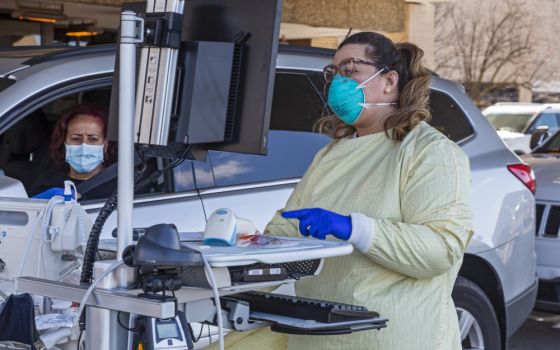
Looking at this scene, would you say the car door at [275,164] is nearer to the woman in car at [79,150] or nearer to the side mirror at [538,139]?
the woman in car at [79,150]

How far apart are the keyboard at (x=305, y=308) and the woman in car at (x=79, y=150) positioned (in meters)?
1.58

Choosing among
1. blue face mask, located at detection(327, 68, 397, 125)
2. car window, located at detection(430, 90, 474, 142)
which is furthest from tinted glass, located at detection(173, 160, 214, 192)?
car window, located at detection(430, 90, 474, 142)

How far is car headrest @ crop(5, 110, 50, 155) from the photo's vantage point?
461 cm

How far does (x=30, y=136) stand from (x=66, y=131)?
46 centimetres

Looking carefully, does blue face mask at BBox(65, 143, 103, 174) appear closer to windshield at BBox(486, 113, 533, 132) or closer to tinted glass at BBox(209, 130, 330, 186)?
tinted glass at BBox(209, 130, 330, 186)

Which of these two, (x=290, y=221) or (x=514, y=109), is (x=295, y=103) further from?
(x=514, y=109)

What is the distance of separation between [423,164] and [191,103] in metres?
0.71

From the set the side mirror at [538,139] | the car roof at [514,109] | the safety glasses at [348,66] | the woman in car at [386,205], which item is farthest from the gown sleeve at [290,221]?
the car roof at [514,109]

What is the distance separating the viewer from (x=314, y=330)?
2.39 m

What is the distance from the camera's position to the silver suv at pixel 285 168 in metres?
3.94

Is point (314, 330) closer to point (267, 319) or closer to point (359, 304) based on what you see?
point (267, 319)

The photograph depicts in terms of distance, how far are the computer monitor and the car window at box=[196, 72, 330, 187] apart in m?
1.73

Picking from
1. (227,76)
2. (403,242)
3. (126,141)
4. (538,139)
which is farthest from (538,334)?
(126,141)

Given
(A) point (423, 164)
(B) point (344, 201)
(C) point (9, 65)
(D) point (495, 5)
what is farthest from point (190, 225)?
(D) point (495, 5)
